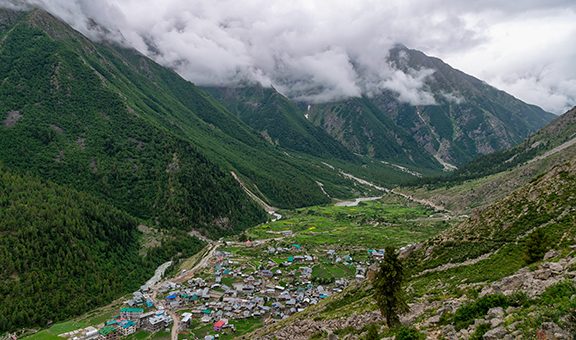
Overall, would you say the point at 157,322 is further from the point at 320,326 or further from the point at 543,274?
the point at 543,274

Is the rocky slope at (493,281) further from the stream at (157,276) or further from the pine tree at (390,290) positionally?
the stream at (157,276)

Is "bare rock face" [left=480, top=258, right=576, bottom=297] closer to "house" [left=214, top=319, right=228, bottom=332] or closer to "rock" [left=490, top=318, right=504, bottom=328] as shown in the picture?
"rock" [left=490, top=318, right=504, bottom=328]

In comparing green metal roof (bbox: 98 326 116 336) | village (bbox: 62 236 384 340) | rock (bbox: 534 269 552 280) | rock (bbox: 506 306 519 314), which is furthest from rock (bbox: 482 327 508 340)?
green metal roof (bbox: 98 326 116 336)

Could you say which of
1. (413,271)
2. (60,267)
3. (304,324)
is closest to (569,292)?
(304,324)

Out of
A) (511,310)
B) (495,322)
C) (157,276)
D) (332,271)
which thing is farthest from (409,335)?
(157,276)

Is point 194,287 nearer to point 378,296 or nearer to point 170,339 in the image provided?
point 170,339

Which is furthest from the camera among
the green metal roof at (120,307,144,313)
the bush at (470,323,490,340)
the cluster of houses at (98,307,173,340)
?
the green metal roof at (120,307,144,313)
